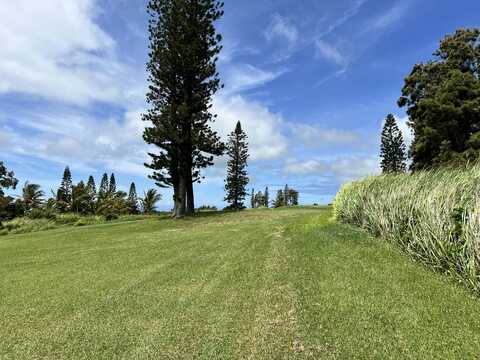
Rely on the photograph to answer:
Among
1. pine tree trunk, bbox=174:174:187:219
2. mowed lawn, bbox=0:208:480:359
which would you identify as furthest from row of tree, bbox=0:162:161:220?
mowed lawn, bbox=0:208:480:359

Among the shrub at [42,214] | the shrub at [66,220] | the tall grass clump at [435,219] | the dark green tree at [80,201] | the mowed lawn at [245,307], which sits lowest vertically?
the mowed lawn at [245,307]

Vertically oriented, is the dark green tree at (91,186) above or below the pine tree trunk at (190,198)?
above

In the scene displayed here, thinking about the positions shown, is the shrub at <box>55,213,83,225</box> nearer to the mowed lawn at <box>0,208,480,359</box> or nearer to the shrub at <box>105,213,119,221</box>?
the shrub at <box>105,213,119,221</box>

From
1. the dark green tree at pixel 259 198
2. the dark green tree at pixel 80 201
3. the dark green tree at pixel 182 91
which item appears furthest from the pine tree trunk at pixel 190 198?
the dark green tree at pixel 259 198

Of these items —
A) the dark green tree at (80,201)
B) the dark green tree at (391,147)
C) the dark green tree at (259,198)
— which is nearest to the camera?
the dark green tree at (80,201)

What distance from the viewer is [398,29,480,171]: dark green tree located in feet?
72.0

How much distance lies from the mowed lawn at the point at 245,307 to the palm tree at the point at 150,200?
2307 centimetres

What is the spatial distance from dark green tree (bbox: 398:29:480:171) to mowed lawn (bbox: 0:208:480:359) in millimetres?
16550

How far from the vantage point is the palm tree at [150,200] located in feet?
101

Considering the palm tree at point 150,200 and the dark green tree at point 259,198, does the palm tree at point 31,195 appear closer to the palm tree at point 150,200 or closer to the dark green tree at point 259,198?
the palm tree at point 150,200

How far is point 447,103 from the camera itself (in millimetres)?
22188

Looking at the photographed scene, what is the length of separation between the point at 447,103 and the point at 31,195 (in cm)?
3157

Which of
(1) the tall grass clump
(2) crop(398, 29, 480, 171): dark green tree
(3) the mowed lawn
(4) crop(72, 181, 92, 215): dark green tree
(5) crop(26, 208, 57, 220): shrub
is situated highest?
(2) crop(398, 29, 480, 171): dark green tree

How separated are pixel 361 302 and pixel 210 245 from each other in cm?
556
